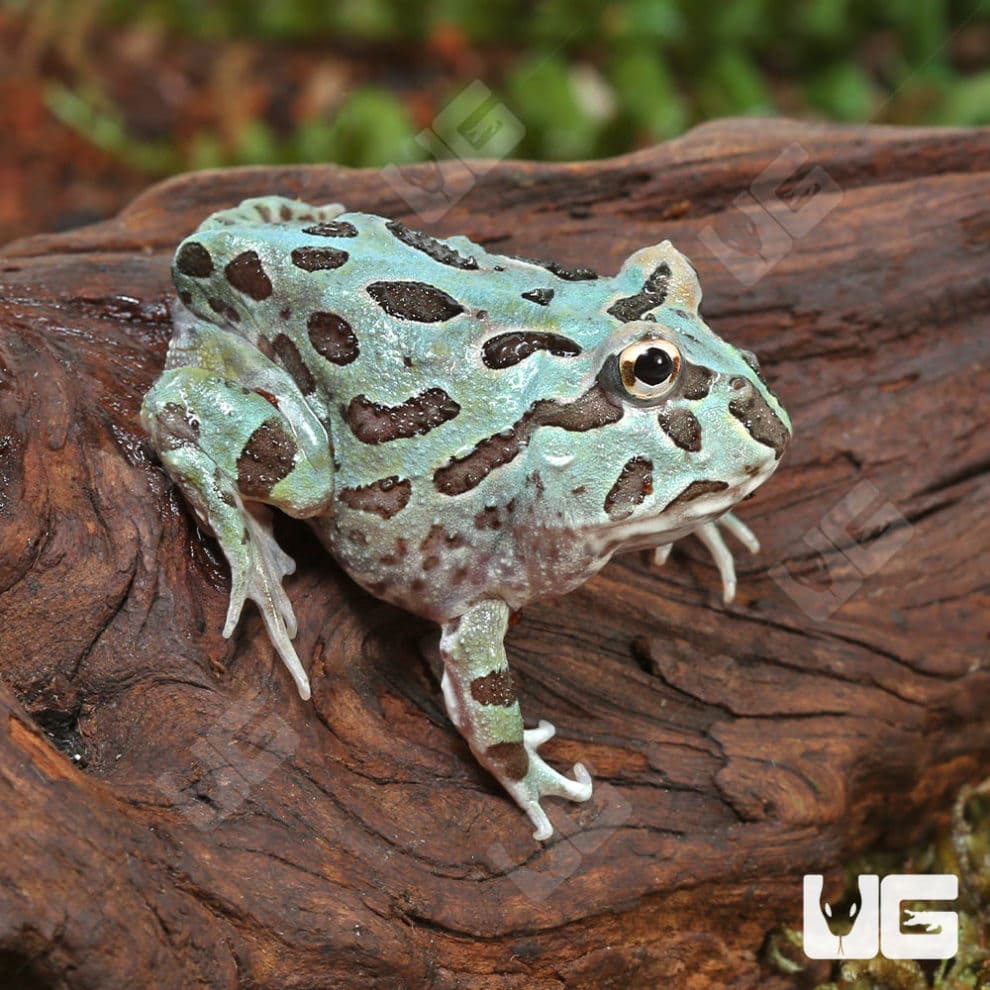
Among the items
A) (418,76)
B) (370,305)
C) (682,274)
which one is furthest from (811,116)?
(370,305)

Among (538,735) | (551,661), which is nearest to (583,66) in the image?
(551,661)

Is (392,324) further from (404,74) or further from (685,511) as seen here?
(404,74)

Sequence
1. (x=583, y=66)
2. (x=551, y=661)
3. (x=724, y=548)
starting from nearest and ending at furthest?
(x=551, y=661)
(x=724, y=548)
(x=583, y=66)

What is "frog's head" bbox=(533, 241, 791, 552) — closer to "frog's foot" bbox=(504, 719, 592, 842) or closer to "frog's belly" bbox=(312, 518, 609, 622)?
"frog's belly" bbox=(312, 518, 609, 622)

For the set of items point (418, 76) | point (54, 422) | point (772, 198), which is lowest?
point (54, 422)

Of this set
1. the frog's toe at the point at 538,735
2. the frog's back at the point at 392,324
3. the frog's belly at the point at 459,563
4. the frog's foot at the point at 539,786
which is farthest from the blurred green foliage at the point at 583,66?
the frog's foot at the point at 539,786

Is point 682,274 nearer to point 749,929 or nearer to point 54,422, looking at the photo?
point 54,422

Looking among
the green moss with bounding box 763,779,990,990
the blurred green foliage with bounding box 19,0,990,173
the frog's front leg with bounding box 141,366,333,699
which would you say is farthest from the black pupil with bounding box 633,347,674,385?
the blurred green foliage with bounding box 19,0,990,173
